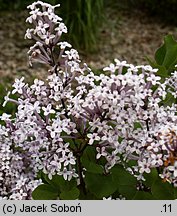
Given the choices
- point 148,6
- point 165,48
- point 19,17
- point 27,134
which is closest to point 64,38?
point 19,17

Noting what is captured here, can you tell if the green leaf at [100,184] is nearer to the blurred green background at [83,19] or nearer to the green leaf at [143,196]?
A: the green leaf at [143,196]

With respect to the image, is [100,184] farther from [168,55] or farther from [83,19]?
[83,19]

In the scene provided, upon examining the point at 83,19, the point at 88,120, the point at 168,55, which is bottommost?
the point at 88,120

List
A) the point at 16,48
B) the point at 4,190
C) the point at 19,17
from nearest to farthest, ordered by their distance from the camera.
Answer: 1. the point at 4,190
2. the point at 16,48
3. the point at 19,17

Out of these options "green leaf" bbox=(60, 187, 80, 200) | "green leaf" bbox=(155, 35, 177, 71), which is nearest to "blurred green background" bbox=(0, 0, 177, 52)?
"green leaf" bbox=(155, 35, 177, 71)

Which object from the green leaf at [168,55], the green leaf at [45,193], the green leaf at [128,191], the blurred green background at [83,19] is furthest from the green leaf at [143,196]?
the blurred green background at [83,19]

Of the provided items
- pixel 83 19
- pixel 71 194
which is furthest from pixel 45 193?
pixel 83 19
